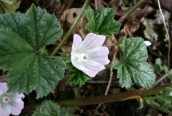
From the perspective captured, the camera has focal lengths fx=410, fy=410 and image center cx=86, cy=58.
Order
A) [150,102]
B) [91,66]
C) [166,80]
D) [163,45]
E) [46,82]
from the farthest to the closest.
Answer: [163,45], [166,80], [150,102], [91,66], [46,82]

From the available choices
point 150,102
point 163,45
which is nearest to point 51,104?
point 150,102

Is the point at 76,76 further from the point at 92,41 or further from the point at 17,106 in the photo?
the point at 17,106

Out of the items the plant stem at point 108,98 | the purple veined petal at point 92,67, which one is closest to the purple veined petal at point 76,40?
the purple veined petal at point 92,67

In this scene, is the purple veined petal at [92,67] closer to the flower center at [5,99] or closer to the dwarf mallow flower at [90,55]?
the dwarf mallow flower at [90,55]

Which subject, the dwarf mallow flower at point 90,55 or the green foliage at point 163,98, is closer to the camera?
the dwarf mallow flower at point 90,55

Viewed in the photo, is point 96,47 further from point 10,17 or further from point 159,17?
point 159,17

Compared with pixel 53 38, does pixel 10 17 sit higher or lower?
higher
